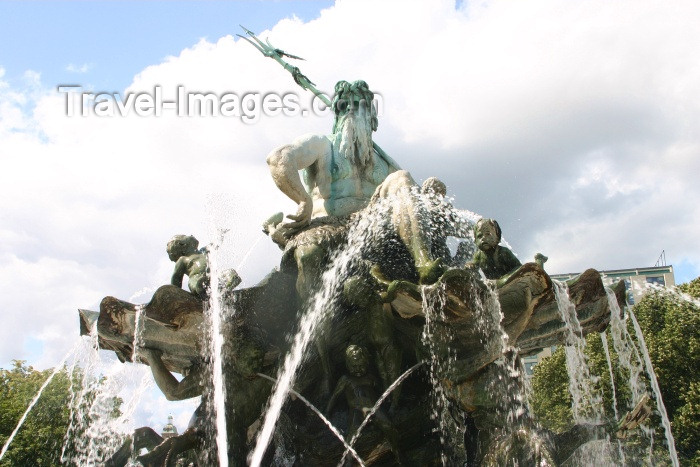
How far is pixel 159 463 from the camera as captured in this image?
261 inches

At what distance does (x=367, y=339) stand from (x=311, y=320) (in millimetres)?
596

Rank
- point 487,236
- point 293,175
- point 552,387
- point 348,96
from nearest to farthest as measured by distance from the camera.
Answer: point 487,236 → point 293,175 → point 348,96 → point 552,387

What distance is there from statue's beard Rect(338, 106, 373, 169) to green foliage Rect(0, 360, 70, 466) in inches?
579

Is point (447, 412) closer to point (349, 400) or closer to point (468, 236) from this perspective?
point (349, 400)

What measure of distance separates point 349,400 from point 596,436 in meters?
2.43

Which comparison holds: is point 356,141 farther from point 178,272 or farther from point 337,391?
point 337,391

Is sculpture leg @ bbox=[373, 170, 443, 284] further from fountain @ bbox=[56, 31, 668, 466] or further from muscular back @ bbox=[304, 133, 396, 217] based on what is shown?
muscular back @ bbox=[304, 133, 396, 217]

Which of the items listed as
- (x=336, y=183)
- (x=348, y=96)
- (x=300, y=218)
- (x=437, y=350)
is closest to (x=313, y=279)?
(x=300, y=218)

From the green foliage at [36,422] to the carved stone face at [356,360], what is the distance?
620 inches

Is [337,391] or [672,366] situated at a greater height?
[672,366]

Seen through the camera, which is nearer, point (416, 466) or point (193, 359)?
point (416, 466)

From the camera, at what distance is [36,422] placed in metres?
22.2

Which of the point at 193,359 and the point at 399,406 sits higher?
the point at 193,359

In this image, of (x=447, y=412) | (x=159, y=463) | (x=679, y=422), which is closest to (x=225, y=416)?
(x=159, y=463)
